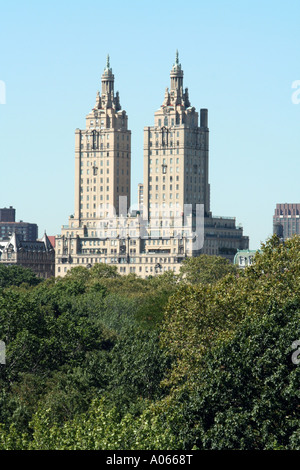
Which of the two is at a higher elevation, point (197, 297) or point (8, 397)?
point (197, 297)

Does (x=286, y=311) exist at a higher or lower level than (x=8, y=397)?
higher

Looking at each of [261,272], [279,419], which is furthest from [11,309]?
[279,419]

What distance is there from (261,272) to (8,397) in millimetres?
22350

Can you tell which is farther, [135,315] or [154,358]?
[135,315]

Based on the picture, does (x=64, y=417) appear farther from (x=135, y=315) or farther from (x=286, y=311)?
(x=135, y=315)

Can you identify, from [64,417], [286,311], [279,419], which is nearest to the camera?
[279,419]

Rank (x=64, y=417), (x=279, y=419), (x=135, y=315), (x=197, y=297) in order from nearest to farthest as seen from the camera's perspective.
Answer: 1. (x=279, y=419)
2. (x=64, y=417)
3. (x=197, y=297)
4. (x=135, y=315)

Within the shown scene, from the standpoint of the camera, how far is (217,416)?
70062 millimetres

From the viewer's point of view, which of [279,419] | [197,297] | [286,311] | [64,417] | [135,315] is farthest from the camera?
[135,315]
